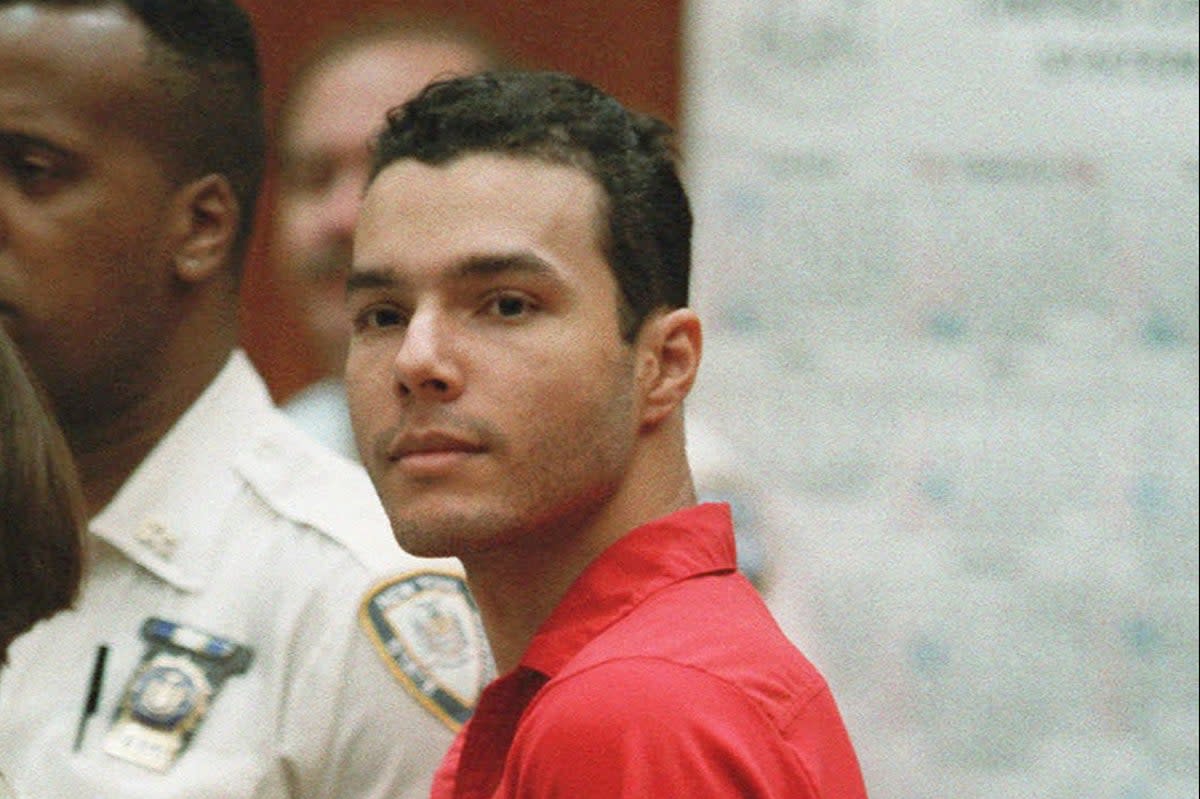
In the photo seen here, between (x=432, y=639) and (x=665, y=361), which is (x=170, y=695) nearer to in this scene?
(x=432, y=639)

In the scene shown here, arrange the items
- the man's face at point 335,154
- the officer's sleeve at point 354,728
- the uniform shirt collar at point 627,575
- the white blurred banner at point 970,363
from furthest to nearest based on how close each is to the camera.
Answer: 1. the man's face at point 335,154
2. the white blurred banner at point 970,363
3. the officer's sleeve at point 354,728
4. the uniform shirt collar at point 627,575

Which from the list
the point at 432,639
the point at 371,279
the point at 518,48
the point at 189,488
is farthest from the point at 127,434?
the point at 518,48

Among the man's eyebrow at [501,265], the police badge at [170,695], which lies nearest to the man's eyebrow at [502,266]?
the man's eyebrow at [501,265]

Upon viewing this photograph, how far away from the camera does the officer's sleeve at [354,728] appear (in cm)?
154

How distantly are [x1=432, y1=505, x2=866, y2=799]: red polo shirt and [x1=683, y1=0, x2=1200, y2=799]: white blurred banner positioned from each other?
1078 mm

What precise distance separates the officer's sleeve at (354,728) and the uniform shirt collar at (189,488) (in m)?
0.16

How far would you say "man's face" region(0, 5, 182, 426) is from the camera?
5.46 feet

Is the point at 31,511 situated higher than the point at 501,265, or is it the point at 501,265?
the point at 501,265

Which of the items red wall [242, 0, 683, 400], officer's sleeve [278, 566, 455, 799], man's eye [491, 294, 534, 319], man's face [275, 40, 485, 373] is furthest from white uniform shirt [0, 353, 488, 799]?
red wall [242, 0, 683, 400]

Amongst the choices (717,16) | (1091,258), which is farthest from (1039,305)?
(717,16)

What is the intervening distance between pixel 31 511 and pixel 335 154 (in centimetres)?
125

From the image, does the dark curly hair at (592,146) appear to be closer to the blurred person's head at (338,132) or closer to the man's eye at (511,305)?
the man's eye at (511,305)

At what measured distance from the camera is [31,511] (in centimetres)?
138

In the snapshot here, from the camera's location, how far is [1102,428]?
2377mm
